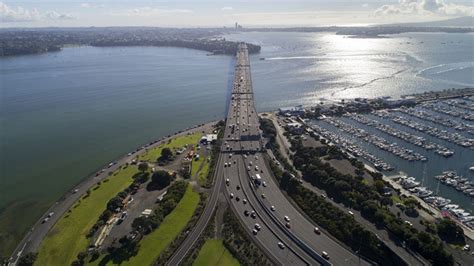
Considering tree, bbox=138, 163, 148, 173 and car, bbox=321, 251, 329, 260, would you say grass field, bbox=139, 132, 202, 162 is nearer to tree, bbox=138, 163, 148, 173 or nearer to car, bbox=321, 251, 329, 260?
tree, bbox=138, 163, 148, 173

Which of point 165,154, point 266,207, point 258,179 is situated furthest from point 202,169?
point 266,207

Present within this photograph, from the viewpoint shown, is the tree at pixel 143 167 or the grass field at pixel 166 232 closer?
the grass field at pixel 166 232

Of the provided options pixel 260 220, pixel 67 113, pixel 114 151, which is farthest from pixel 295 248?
pixel 67 113

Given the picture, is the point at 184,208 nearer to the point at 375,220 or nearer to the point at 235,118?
the point at 375,220

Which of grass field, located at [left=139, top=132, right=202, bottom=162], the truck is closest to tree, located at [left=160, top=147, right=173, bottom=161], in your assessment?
grass field, located at [left=139, top=132, right=202, bottom=162]

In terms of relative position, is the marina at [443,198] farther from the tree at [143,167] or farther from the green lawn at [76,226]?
the green lawn at [76,226]

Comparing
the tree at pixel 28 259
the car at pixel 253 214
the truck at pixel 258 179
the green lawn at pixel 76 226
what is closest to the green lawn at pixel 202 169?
the truck at pixel 258 179
